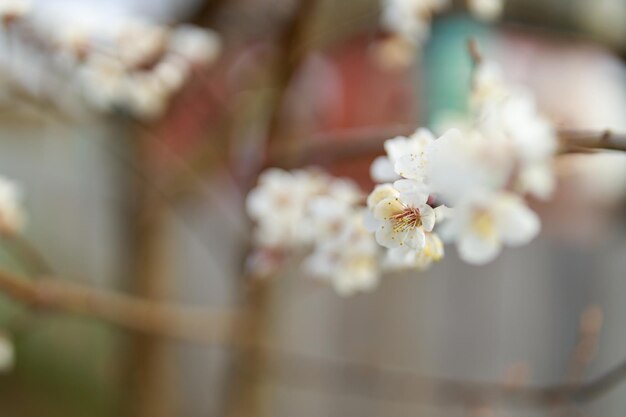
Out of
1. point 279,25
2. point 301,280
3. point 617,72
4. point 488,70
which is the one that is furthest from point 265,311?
point 617,72

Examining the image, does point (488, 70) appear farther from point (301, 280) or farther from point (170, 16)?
point (170, 16)

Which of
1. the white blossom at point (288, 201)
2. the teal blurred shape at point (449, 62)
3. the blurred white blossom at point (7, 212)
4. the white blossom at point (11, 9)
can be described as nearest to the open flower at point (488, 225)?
the white blossom at point (288, 201)

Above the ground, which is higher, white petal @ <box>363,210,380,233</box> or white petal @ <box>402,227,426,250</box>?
white petal @ <box>363,210,380,233</box>

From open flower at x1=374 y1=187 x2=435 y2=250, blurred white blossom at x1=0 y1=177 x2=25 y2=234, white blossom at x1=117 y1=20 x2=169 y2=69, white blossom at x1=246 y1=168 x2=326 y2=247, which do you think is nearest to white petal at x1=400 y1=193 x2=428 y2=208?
open flower at x1=374 y1=187 x2=435 y2=250

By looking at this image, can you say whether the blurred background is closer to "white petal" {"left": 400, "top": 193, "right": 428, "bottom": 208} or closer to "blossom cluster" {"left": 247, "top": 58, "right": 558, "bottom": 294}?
"blossom cluster" {"left": 247, "top": 58, "right": 558, "bottom": 294}

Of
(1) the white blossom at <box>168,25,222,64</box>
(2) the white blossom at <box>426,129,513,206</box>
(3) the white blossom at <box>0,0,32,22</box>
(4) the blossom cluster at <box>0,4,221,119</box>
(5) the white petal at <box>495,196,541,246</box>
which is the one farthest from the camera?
(1) the white blossom at <box>168,25,222,64</box>

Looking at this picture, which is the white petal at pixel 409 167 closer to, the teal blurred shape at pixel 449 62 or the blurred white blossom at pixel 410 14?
the blurred white blossom at pixel 410 14

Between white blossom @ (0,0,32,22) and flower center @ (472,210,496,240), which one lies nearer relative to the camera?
flower center @ (472,210,496,240)
